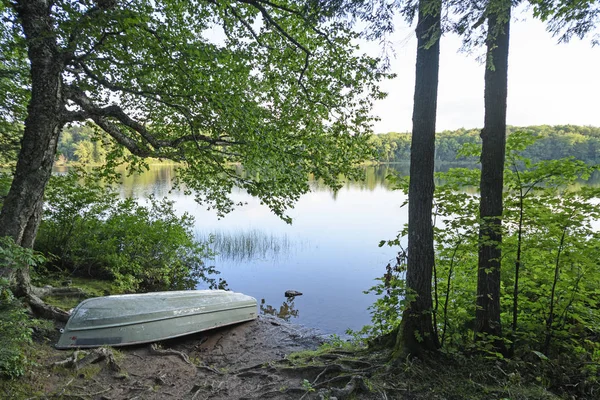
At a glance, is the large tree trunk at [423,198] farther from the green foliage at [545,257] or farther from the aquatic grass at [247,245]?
the aquatic grass at [247,245]

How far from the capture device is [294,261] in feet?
46.4

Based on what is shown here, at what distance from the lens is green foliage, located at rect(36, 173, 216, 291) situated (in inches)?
319

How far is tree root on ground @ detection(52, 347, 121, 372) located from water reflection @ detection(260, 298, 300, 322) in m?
5.06

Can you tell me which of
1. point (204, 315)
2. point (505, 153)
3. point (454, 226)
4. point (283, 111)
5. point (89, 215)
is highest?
point (283, 111)

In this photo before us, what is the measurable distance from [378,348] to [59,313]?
5.02 metres

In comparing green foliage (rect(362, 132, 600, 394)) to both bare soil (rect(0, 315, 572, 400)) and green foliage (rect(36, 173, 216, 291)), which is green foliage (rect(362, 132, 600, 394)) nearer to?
bare soil (rect(0, 315, 572, 400))

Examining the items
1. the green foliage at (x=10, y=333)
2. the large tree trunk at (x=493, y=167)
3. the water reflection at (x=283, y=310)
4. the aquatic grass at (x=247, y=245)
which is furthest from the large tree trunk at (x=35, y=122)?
the aquatic grass at (x=247, y=245)

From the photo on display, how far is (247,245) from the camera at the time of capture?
50.8 ft

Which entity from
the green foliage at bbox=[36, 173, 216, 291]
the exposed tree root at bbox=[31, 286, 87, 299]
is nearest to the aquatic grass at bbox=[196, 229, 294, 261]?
the green foliage at bbox=[36, 173, 216, 291]

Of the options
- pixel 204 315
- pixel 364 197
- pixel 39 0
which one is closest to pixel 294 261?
pixel 204 315

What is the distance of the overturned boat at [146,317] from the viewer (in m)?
4.95

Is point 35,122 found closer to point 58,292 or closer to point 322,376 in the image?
point 58,292

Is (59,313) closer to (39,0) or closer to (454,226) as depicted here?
(39,0)

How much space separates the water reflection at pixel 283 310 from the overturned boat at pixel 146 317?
1854mm
